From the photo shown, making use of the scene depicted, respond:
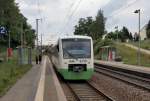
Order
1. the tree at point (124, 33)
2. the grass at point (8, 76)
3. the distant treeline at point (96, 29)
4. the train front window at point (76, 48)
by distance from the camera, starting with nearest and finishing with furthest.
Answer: the grass at point (8, 76) → the train front window at point (76, 48) → the distant treeline at point (96, 29) → the tree at point (124, 33)

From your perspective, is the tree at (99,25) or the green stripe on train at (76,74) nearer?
the green stripe on train at (76,74)

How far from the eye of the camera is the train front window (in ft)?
91.4

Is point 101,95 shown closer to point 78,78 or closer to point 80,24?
point 78,78

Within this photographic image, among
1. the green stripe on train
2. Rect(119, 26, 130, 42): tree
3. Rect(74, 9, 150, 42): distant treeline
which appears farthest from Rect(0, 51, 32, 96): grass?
Rect(119, 26, 130, 42): tree

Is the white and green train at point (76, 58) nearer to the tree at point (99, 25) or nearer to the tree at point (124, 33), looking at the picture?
the tree at point (99, 25)

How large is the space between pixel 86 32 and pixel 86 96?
14181cm

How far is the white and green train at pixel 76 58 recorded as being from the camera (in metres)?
27.4

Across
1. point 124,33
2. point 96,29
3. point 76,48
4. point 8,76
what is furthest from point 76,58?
point 124,33

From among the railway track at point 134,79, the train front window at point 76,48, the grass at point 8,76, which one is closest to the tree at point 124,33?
the railway track at point 134,79

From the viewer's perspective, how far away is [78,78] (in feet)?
90.7

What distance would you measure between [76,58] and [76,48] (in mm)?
883

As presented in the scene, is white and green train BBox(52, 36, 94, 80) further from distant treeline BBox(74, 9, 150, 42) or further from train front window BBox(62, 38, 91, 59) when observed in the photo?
distant treeline BBox(74, 9, 150, 42)

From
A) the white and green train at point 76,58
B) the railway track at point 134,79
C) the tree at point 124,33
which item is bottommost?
the railway track at point 134,79

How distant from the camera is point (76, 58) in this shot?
2762 centimetres
